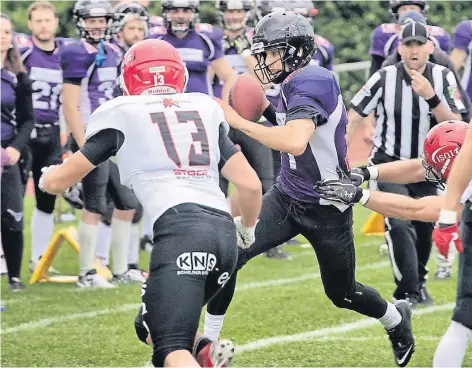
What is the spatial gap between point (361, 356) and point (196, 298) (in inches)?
78.8

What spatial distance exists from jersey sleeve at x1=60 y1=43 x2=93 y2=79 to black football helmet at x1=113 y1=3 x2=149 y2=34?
78 centimetres

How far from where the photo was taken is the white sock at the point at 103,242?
855cm

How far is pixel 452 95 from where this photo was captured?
7152 millimetres

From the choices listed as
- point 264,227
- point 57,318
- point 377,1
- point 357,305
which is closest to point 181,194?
point 264,227

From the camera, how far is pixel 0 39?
746 cm

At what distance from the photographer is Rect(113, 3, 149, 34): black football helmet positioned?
8719 millimetres

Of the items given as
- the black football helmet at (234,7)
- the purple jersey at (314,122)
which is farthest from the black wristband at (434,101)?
the black football helmet at (234,7)

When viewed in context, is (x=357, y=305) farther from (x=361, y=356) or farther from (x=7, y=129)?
(x=7, y=129)

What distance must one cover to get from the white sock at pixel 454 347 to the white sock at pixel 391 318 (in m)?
0.96

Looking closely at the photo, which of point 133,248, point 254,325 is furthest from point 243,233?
point 133,248

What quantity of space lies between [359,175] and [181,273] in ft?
5.70

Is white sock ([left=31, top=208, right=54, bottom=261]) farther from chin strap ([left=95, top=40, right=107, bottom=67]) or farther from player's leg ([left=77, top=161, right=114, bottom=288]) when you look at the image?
chin strap ([left=95, top=40, right=107, bottom=67])

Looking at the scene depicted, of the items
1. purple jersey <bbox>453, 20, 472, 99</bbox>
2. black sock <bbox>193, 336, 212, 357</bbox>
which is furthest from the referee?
black sock <bbox>193, 336, 212, 357</bbox>

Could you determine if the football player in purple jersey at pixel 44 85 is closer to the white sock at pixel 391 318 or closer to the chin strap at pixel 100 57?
the chin strap at pixel 100 57
